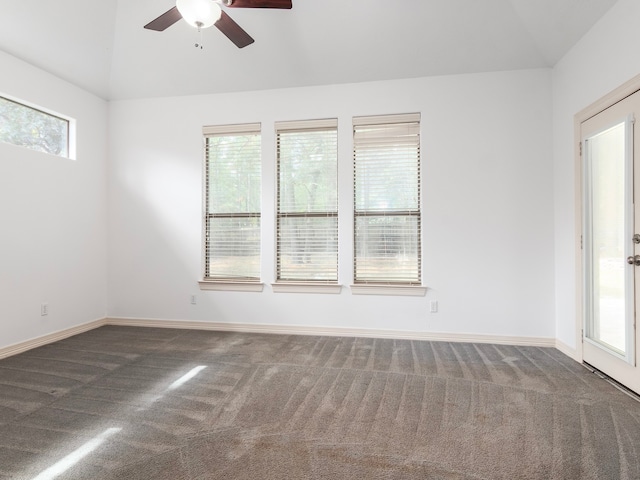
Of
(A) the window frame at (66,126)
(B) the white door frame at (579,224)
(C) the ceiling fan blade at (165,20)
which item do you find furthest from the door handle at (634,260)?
(A) the window frame at (66,126)

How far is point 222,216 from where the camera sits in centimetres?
434

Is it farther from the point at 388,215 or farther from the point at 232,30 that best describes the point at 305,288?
the point at 232,30

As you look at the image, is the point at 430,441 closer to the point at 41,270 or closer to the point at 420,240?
the point at 420,240

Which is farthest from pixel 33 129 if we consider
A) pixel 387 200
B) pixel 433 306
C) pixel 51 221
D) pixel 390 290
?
pixel 433 306

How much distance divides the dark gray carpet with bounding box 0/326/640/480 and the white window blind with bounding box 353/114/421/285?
38.8 inches

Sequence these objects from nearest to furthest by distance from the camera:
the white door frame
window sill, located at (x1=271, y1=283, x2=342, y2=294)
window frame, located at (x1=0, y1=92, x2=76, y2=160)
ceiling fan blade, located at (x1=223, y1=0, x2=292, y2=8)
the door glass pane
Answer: ceiling fan blade, located at (x1=223, y1=0, x2=292, y2=8), the door glass pane, the white door frame, window frame, located at (x1=0, y1=92, x2=76, y2=160), window sill, located at (x1=271, y1=283, x2=342, y2=294)

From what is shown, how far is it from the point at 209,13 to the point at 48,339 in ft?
12.3

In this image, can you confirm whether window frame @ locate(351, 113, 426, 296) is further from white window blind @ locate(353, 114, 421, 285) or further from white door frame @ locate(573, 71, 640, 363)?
white door frame @ locate(573, 71, 640, 363)

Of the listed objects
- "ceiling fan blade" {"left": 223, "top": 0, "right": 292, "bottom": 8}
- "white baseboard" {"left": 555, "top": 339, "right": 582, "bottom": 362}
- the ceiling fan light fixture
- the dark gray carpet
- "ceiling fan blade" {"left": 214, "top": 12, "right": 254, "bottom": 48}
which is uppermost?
"ceiling fan blade" {"left": 223, "top": 0, "right": 292, "bottom": 8}

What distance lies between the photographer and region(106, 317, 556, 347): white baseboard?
3.69m

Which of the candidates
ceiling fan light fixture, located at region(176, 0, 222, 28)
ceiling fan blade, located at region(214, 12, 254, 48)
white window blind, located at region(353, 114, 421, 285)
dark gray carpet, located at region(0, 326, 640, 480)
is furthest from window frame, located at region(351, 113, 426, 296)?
ceiling fan light fixture, located at region(176, 0, 222, 28)

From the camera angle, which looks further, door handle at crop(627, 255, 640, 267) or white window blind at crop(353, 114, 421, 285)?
white window blind at crop(353, 114, 421, 285)

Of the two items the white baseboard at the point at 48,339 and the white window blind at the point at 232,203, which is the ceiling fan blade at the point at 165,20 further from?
the white baseboard at the point at 48,339

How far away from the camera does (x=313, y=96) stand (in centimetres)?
409
